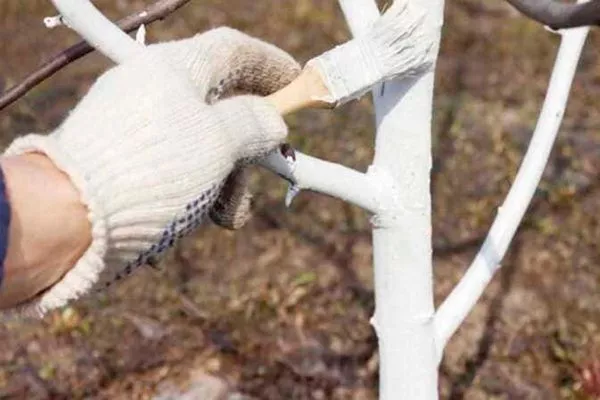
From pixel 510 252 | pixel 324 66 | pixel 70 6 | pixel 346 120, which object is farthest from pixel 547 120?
pixel 346 120

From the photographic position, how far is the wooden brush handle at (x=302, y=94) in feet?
3.27

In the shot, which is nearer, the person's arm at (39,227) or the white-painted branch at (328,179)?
the person's arm at (39,227)

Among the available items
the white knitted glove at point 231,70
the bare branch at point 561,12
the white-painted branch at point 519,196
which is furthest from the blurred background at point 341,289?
the bare branch at point 561,12

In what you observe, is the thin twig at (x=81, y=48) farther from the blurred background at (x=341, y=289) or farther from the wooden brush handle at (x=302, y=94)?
the blurred background at (x=341, y=289)

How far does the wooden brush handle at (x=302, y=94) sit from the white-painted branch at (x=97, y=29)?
16 cm

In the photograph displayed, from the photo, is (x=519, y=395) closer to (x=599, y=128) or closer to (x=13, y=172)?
(x=599, y=128)

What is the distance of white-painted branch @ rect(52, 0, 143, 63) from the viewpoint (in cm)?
104

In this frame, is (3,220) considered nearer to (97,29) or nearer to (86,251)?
(86,251)

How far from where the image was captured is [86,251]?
0.83 meters

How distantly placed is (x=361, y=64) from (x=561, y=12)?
20cm

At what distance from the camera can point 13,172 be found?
808mm

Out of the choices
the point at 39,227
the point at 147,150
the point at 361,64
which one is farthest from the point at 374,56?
the point at 39,227

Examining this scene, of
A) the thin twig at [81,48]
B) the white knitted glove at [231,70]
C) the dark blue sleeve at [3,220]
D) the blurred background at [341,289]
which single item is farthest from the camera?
the blurred background at [341,289]

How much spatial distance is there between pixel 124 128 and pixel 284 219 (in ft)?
5.24
